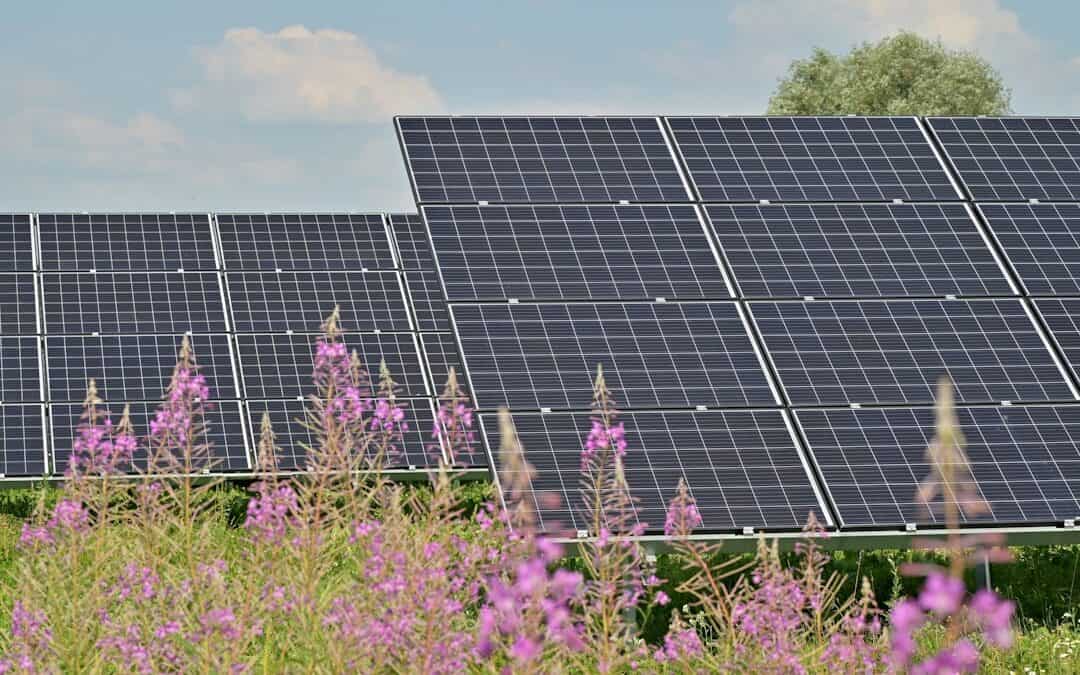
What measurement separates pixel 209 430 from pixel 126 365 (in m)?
2.79

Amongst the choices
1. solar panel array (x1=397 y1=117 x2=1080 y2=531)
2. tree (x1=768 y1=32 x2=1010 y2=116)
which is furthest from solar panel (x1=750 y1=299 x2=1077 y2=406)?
tree (x1=768 y1=32 x2=1010 y2=116)

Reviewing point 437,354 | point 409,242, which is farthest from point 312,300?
point 409,242

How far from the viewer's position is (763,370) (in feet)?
41.7

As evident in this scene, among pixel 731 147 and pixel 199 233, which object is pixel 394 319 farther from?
pixel 731 147

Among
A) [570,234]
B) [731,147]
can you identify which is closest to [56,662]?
[570,234]

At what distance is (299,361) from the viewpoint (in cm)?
2103

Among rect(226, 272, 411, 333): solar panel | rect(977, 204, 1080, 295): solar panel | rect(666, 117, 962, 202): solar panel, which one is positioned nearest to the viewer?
rect(977, 204, 1080, 295): solar panel

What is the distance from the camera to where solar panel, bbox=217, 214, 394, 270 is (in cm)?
2342

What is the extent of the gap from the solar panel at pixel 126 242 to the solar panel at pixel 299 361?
8.54 feet

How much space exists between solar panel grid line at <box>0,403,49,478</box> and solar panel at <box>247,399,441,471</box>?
8.98 feet

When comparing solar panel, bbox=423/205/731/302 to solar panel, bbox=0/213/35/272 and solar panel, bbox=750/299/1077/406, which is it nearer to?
solar panel, bbox=750/299/1077/406

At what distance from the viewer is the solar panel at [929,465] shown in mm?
11391

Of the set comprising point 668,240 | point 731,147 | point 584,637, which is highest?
point 731,147

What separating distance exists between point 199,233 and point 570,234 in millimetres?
11478
